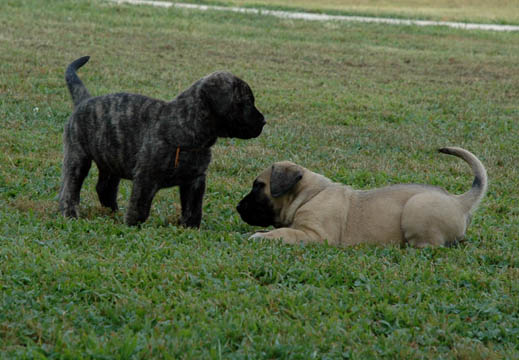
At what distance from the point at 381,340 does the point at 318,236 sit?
6.88 ft

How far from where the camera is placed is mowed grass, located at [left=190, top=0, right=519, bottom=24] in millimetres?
32469

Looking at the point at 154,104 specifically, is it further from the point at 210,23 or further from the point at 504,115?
the point at 210,23

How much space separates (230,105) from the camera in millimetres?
6734

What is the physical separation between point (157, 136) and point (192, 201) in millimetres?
752

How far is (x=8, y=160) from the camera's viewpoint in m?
8.70

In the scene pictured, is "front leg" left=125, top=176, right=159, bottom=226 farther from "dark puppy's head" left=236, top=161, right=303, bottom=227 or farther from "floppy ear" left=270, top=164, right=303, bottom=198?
"floppy ear" left=270, top=164, right=303, bottom=198

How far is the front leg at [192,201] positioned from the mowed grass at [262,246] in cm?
20

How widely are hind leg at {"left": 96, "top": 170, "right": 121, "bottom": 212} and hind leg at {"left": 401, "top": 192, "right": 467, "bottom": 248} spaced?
123 inches

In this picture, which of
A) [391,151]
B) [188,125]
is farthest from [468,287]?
[391,151]

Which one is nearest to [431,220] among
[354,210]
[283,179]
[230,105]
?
[354,210]

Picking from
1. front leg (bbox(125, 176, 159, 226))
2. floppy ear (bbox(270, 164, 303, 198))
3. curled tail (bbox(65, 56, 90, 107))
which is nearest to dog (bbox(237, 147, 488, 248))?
floppy ear (bbox(270, 164, 303, 198))

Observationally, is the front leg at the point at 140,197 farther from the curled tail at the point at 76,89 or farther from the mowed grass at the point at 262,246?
the curled tail at the point at 76,89

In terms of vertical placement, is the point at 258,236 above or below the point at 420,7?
above

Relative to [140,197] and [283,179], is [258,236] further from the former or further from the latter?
[140,197]
